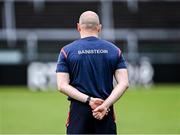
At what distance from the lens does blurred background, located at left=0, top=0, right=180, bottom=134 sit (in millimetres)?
18547

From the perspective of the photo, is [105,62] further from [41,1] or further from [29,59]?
[41,1]

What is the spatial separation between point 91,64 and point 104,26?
24518 mm

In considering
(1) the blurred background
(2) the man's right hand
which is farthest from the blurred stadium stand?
(2) the man's right hand

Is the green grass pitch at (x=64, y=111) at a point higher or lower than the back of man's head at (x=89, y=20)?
lower

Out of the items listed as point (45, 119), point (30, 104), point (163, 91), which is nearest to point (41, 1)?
point (163, 91)

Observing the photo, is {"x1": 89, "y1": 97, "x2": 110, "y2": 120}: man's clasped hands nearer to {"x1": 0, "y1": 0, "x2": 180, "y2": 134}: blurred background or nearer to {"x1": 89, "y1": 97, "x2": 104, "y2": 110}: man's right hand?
{"x1": 89, "y1": 97, "x2": 104, "y2": 110}: man's right hand

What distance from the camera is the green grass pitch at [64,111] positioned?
16.3 m

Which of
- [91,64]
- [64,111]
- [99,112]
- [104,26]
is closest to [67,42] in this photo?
[104,26]

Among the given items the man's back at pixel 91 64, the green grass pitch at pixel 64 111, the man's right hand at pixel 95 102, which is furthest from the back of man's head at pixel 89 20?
the green grass pitch at pixel 64 111

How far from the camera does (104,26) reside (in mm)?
32906

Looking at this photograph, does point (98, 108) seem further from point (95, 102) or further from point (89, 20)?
point (89, 20)

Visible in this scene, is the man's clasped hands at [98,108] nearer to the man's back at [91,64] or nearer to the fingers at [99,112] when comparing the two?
the fingers at [99,112]

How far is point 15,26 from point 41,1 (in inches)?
60.5

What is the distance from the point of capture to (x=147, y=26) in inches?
1305
